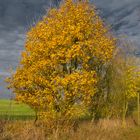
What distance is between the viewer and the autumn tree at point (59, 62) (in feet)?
87.7

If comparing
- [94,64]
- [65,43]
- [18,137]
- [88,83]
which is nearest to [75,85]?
[88,83]

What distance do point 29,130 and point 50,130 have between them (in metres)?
1.37

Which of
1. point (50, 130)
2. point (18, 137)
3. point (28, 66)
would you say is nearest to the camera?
point (18, 137)

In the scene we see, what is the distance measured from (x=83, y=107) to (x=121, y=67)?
50.8 feet

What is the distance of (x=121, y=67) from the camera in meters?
41.9

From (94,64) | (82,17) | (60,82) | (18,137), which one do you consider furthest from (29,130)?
(94,64)

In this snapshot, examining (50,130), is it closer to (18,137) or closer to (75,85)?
(18,137)

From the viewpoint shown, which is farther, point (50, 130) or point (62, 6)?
point (62, 6)

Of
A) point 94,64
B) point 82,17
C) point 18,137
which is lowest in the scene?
point 18,137

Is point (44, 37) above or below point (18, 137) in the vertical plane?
above

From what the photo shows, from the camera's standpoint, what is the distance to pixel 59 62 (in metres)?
27.2

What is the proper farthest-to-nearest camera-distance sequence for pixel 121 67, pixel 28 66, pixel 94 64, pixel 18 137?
1. pixel 121 67
2. pixel 94 64
3. pixel 28 66
4. pixel 18 137

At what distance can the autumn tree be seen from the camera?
87.7 ft

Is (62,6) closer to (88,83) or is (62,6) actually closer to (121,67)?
(88,83)
